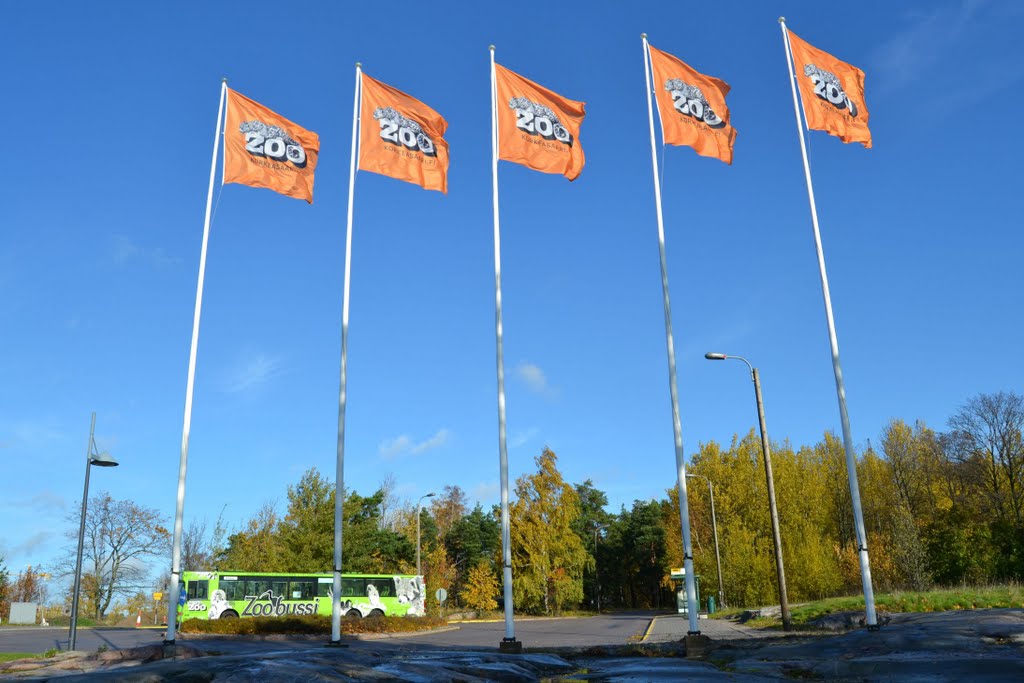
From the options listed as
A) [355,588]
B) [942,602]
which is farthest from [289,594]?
[942,602]

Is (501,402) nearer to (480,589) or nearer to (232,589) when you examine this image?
(232,589)

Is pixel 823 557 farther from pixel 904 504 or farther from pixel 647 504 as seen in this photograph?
pixel 647 504

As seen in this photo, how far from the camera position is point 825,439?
232 ft

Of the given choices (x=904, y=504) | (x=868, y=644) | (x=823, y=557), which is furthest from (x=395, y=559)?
(x=868, y=644)

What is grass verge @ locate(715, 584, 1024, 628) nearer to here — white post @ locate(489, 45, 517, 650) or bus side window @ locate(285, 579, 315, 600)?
white post @ locate(489, 45, 517, 650)

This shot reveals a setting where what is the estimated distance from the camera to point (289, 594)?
4278cm

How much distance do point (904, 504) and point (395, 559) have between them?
3942 cm

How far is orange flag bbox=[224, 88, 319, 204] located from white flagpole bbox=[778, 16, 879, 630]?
44.0 ft

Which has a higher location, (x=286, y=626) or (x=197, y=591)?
(x=197, y=591)

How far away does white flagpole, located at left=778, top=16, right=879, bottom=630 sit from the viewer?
56.3 feet

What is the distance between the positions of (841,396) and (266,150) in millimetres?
16232

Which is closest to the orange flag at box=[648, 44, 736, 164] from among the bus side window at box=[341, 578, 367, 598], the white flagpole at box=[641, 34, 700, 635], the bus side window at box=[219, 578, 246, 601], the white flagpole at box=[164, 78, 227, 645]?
the white flagpole at box=[641, 34, 700, 635]

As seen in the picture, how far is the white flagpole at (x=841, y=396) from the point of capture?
17156mm

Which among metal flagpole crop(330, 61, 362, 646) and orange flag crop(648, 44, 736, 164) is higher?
orange flag crop(648, 44, 736, 164)
